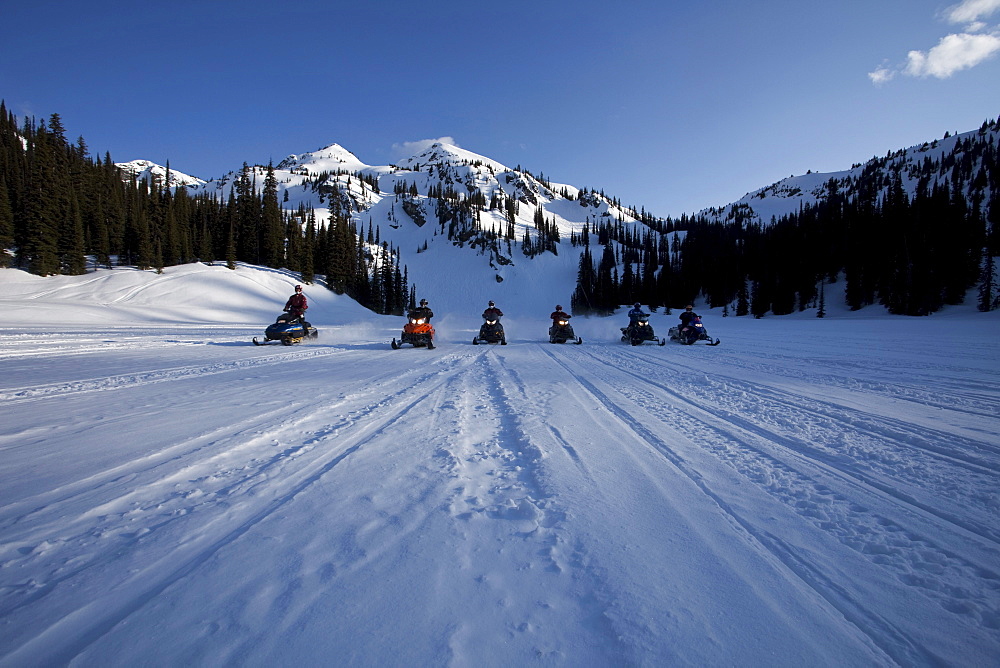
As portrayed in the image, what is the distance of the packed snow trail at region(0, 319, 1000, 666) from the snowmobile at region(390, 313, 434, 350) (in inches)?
351

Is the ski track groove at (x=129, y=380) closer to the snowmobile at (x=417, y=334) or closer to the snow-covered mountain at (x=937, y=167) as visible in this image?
the snowmobile at (x=417, y=334)

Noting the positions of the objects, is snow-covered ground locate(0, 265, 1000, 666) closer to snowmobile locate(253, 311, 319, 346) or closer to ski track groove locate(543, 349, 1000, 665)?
ski track groove locate(543, 349, 1000, 665)

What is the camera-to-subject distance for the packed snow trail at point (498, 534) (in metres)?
1.66

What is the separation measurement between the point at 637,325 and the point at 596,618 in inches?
631

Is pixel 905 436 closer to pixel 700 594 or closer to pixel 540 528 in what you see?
pixel 700 594

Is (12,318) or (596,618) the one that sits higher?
(12,318)

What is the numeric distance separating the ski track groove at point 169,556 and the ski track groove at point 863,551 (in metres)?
3.15

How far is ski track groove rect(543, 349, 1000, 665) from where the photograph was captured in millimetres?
1754

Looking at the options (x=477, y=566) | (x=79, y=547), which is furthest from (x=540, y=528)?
(x=79, y=547)

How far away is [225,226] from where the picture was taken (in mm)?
53656

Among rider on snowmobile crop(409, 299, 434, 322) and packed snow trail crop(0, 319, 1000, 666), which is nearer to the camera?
packed snow trail crop(0, 319, 1000, 666)

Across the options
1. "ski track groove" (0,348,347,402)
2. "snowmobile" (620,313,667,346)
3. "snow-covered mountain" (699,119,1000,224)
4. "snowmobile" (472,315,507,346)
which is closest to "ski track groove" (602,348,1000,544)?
"ski track groove" (0,348,347,402)

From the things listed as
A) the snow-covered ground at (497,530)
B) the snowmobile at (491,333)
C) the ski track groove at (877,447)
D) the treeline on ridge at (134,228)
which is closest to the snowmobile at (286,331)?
the snowmobile at (491,333)

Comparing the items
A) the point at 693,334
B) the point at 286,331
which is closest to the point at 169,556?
the point at 286,331
